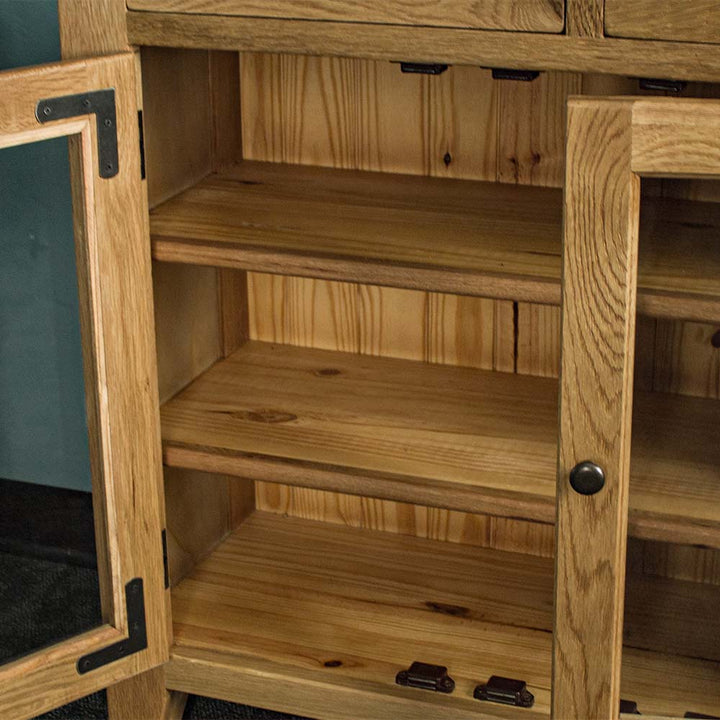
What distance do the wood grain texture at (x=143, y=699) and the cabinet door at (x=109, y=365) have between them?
7cm

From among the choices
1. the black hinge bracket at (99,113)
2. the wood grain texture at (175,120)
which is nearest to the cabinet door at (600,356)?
the black hinge bracket at (99,113)

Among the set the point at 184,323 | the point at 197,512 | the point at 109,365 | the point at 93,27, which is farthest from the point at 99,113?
the point at 197,512

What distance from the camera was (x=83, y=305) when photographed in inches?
44.4

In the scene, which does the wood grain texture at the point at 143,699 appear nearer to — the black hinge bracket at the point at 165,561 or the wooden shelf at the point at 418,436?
the black hinge bracket at the point at 165,561

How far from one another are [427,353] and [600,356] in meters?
0.55

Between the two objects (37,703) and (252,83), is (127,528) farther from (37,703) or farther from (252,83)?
(252,83)

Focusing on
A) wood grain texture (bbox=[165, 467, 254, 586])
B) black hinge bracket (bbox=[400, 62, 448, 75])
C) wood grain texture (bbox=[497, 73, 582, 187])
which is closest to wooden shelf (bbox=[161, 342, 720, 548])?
wood grain texture (bbox=[165, 467, 254, 586])

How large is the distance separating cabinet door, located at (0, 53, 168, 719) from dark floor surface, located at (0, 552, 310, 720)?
12mm

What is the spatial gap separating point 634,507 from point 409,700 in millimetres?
391

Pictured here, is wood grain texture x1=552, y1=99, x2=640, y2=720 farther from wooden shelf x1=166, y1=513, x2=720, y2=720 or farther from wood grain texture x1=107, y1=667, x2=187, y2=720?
wood grain texture x1=107, y1=667, x2=187, y2=720

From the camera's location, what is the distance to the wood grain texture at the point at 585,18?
3.14 feet

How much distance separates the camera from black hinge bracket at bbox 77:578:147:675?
120cm

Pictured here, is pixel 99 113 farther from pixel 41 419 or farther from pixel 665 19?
pixel 41 419

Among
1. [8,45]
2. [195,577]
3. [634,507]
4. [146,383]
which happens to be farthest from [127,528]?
[8,45]
